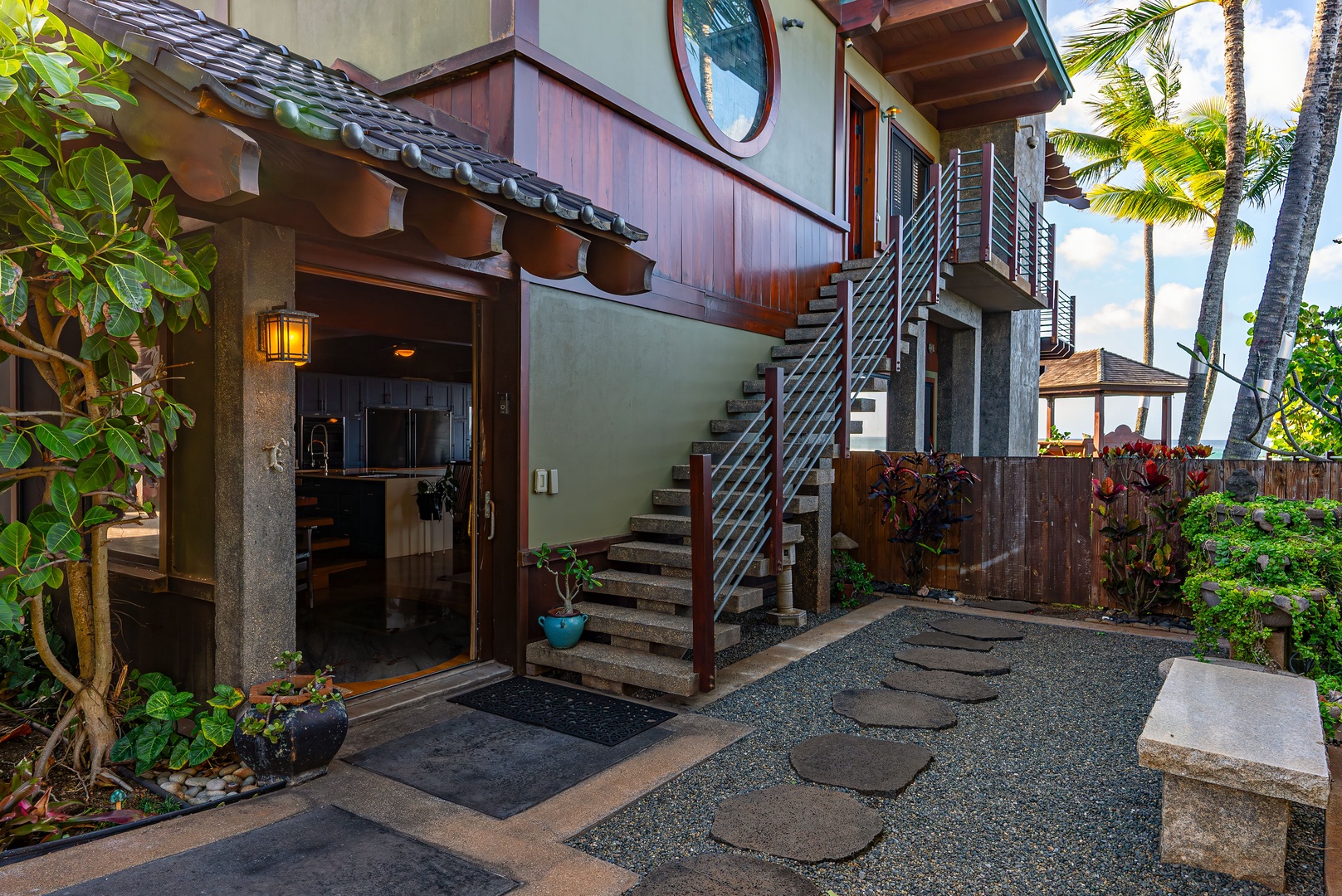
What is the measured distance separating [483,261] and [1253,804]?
433 cm

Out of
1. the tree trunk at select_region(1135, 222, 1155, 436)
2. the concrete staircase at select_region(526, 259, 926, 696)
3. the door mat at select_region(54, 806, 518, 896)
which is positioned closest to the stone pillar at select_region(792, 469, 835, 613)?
the concrete staircase at select_region(526, 259, 926, 696)

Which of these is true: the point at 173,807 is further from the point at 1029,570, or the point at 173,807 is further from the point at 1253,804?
the point at 1029,570

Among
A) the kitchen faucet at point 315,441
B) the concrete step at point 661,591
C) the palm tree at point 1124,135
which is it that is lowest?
the concrete step at point 661,591

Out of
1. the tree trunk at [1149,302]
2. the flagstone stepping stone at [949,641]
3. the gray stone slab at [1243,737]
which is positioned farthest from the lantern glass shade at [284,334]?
the tree trunk at [1149,302]

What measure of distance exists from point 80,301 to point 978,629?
5.93m

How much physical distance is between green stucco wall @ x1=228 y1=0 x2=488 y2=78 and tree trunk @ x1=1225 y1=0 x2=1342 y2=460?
7068 millimetres

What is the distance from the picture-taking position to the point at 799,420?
241 inches

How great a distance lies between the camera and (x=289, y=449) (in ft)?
12.0

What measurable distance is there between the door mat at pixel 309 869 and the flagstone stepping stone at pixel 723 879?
50cm

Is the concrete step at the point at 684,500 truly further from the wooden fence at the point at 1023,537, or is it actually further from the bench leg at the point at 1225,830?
the bench leg at the point at 1225,830

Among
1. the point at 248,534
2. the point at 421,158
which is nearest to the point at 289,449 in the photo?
the point at 248,534

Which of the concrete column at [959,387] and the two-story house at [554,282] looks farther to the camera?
the concrete column at [959,387]

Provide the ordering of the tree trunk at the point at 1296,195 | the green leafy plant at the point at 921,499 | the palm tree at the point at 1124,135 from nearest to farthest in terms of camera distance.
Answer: the tree trunk at the point at 1296,195 → the green leafy plant at the point at 921,499 → the palm tree at the point at 1124,135

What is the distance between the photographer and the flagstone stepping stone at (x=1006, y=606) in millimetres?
6875
